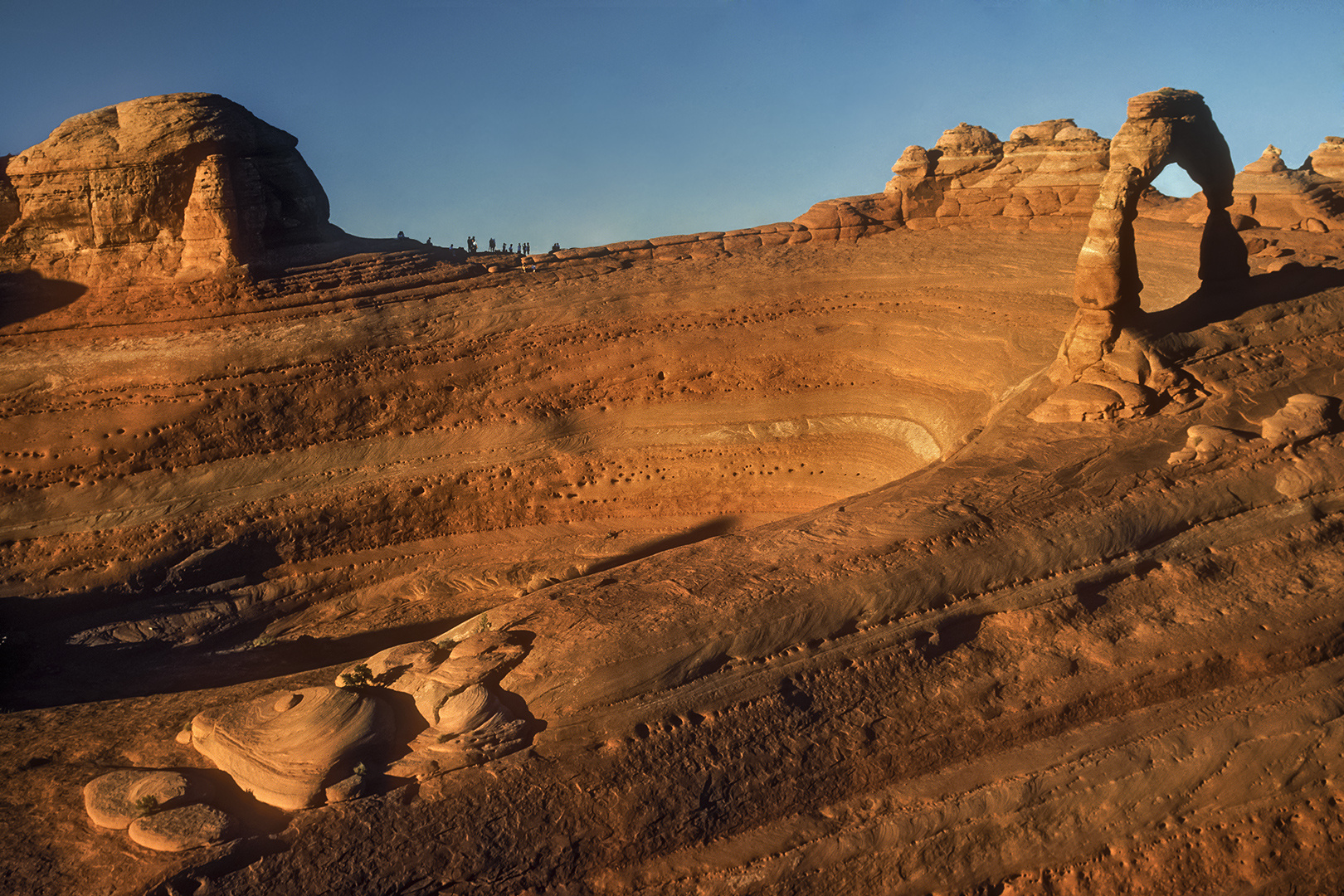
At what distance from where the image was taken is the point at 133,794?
6.03 meters

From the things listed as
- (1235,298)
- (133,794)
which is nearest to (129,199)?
Result: (133,794)

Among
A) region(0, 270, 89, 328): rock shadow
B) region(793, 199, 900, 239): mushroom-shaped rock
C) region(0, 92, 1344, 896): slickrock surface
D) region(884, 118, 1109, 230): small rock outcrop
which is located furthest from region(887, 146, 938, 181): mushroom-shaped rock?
region(0, 270, 89, 328): rock shadow

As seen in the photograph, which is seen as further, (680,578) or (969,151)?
(969,151)

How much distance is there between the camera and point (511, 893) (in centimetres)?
562

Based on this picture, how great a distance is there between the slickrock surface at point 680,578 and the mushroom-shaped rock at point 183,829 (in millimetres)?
37

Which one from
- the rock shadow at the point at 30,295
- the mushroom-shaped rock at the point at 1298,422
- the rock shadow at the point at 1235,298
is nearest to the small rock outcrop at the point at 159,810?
the rock shadow at the point at 30,295

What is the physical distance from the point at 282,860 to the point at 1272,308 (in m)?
10.5

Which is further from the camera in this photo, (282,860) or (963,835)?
(963,835)

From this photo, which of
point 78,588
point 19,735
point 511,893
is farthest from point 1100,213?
point 78,588

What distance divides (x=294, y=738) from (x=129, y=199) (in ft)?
32.7

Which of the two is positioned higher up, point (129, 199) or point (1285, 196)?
point (1285, 196)

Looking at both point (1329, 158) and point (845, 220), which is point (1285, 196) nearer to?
point (1329, 158)

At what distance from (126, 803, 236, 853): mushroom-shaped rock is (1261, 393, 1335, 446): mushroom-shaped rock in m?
8.94

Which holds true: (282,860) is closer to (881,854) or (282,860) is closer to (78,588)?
(881,854)
